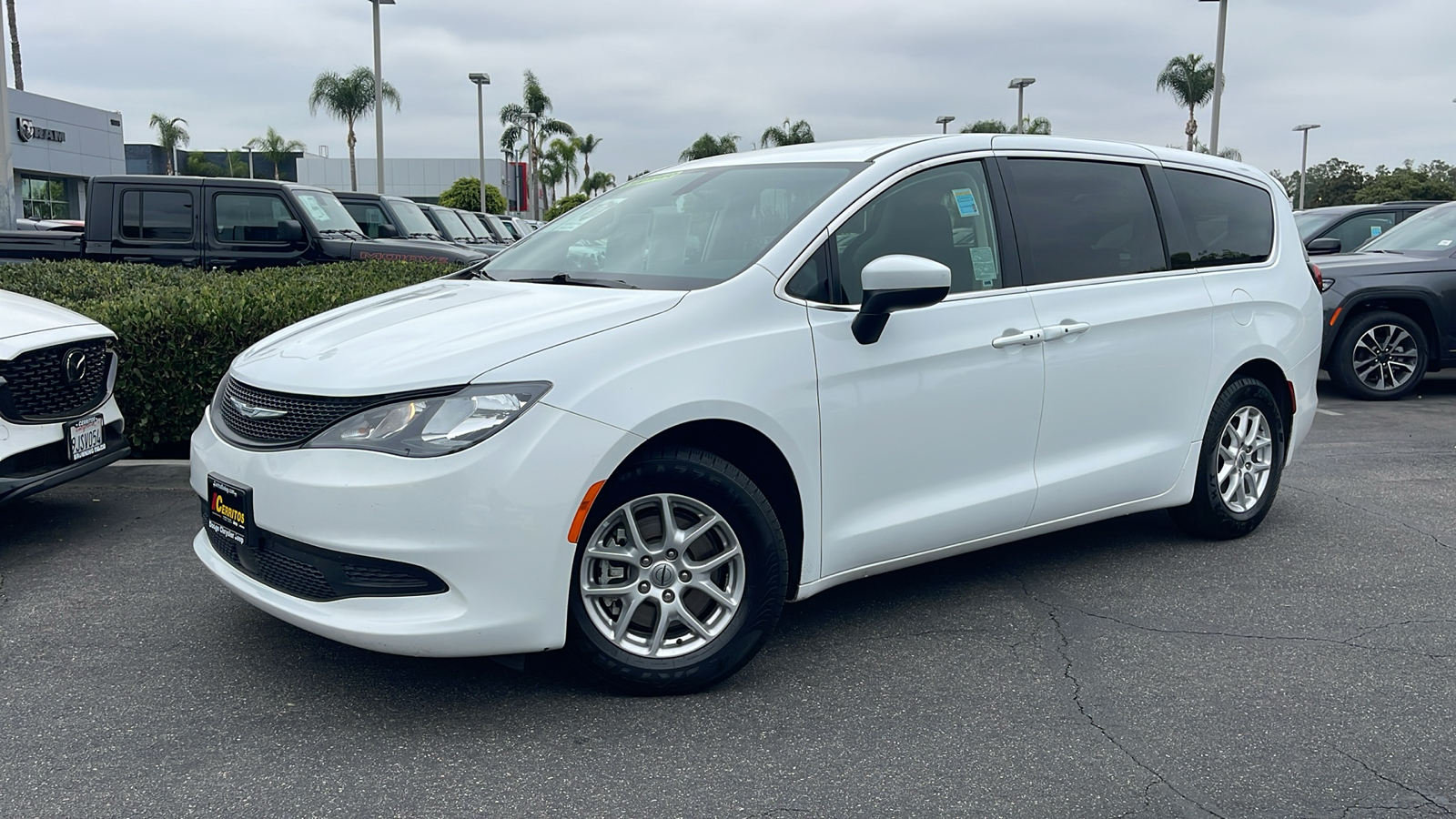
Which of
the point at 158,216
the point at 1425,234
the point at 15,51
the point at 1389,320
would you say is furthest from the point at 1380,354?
the point at 15,51

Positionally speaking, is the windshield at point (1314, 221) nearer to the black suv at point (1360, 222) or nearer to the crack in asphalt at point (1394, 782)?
the black suv at point (1360, 222)

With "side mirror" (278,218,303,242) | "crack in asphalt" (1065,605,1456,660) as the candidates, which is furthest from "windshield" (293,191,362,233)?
"crack in asphalt" (1065,605,1456,660)

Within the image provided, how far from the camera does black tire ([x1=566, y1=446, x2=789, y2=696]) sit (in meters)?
3.42

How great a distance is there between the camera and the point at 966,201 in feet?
14.3

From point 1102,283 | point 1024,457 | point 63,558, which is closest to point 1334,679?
point 1024,457

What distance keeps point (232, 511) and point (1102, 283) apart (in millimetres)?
3255

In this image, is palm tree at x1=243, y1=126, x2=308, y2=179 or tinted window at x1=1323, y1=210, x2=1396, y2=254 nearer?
tinted window at x1=1323, y1=210, x2=1396, y2=254

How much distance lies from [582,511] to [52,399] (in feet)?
10.1

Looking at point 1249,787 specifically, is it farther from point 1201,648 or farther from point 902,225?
point 902,225

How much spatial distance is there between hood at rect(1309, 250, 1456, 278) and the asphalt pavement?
5.67 m

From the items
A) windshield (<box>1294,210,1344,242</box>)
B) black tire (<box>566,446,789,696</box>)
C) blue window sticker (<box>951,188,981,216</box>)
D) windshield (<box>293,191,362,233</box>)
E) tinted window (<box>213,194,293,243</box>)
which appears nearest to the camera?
black tire (<box>566,446,789,696</box>)

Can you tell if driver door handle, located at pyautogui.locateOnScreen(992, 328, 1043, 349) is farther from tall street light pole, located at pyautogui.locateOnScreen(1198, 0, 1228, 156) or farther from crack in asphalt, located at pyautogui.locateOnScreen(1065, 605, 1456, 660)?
tall street light pole, located at pyautogui.locateOnScreen(1198, 0, 1228, 156)

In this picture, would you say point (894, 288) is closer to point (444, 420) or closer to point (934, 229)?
point (934, 229)

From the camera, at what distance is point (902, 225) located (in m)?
4.14
